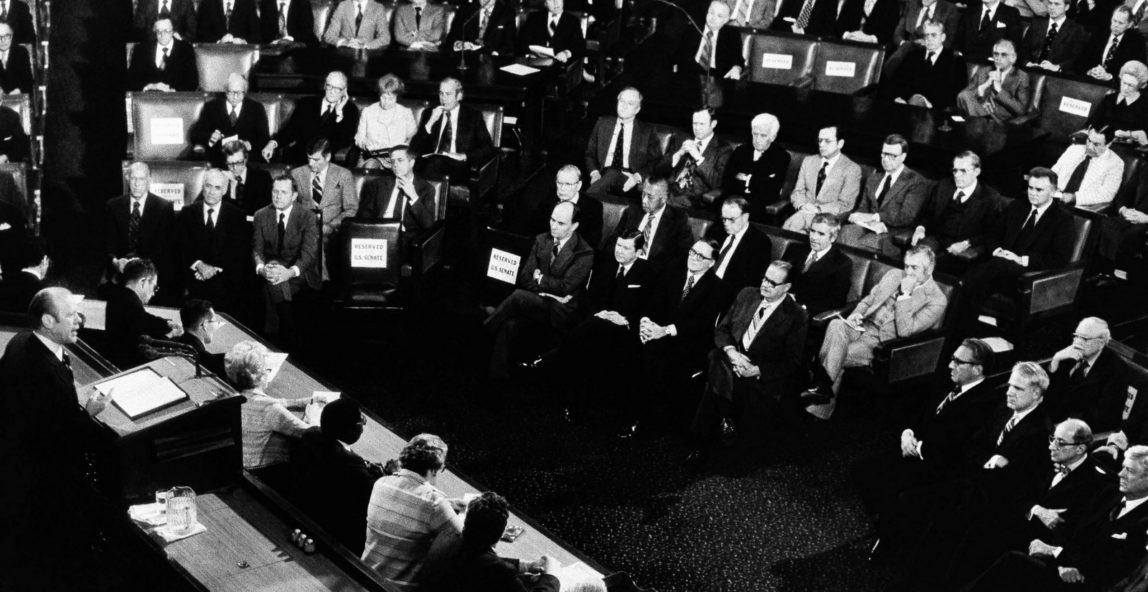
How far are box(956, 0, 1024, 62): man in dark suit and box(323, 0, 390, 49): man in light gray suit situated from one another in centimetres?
446

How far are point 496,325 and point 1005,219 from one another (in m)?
3.03

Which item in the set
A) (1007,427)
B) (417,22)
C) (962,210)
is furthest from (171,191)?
(1007,427)

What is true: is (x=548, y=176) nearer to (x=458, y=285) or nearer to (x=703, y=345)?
(x=458, y=285)

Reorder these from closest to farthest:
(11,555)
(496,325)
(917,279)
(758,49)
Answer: (11,555) → (917,279) → (496,325) → (758,49)

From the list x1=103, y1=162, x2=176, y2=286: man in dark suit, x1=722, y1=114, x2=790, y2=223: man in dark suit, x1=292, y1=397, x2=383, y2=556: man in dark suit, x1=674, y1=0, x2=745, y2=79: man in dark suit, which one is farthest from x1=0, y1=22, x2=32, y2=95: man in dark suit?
x1=292, y1=397, x2=383, y2=556: man in dark suit

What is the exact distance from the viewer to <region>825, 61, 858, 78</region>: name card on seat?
29.2ft

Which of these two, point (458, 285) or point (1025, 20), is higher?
point (1025, 20)

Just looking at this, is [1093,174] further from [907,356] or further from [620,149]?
Result: [620,149]

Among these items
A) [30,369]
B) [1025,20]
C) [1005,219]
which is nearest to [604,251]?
[1005,219]

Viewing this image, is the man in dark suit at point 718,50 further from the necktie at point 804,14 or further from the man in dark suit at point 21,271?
the man in dark suit at point 21,271

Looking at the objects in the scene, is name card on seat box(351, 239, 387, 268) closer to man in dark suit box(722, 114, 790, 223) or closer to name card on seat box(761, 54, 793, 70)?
man in dark suit box(722, 114, 790, 223)

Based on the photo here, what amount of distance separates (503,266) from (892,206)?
2.38 meters

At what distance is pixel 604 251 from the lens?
23.2 ft

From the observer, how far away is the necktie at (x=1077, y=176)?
7430 mm
